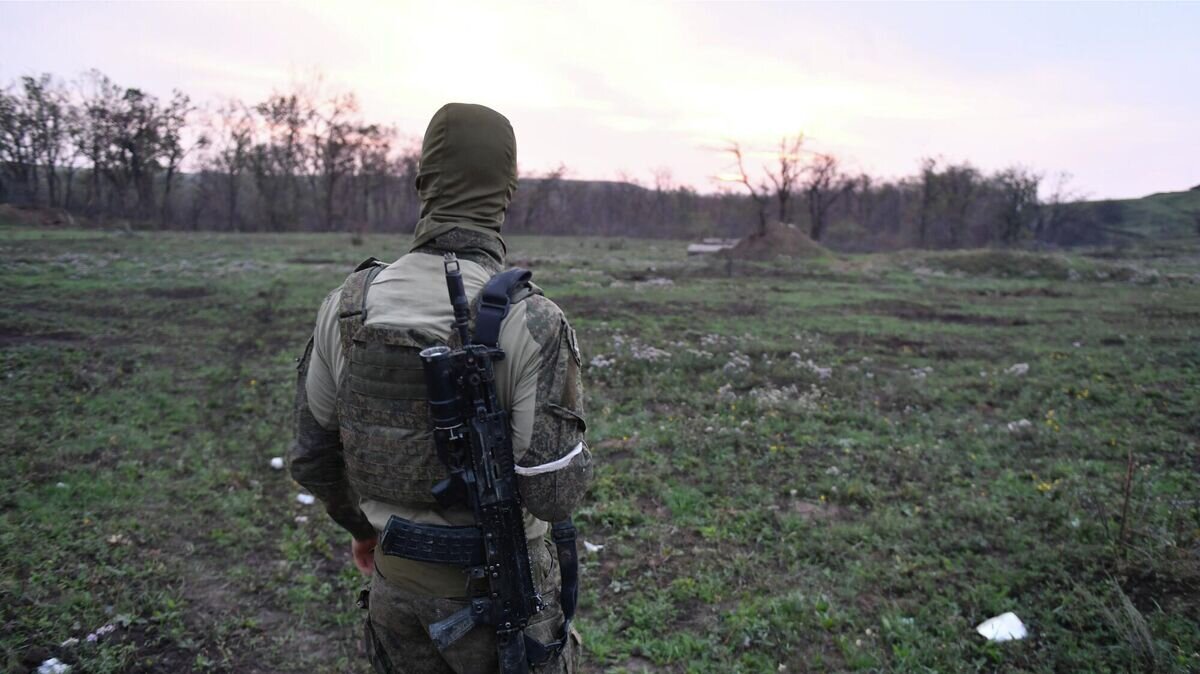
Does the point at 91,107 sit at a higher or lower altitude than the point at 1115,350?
higher

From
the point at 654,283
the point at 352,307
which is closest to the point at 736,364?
the point at 352,307

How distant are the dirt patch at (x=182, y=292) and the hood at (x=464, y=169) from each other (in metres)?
14.3

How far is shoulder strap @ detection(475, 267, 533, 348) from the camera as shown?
182cm

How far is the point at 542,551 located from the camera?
2.09 m

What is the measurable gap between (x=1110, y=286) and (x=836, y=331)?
43.5 ft

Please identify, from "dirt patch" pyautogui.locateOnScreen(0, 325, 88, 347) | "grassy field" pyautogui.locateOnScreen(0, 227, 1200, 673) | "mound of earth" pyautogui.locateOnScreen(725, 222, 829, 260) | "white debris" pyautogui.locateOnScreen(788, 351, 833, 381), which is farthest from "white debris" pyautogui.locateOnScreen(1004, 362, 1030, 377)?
"mound of earth" pyautogui.locateOnScreen(725, 222, 829, 260)

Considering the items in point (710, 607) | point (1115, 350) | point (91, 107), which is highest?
point (91, 107)

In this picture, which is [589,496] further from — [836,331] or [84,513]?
[836,331]

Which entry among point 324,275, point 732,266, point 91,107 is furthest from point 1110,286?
point 91,107

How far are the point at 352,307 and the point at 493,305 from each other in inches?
16.1

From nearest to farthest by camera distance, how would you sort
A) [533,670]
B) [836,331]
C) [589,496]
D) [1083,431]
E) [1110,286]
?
[533,670] < [589,496] < [1083,431] < [836,331] < [1110,286]

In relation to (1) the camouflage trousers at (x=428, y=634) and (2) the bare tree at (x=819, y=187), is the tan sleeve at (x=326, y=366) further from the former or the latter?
(2) the bare tree at (x=819, y=187)

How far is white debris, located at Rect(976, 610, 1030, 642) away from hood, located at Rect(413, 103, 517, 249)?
3.41 m

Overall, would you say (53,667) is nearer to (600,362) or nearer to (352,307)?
(352,307)
